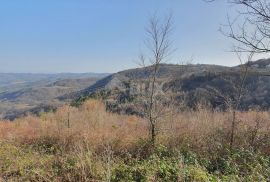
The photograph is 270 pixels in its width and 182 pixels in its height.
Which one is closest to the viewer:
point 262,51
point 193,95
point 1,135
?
point 262,51

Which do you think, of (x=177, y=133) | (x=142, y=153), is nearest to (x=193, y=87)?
(x=177, y=133)

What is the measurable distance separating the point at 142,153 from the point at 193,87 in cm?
3123

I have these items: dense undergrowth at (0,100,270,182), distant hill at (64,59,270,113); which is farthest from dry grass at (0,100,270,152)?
distant hill at (64,59,270,113)

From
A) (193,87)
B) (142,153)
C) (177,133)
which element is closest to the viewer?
(142,153)

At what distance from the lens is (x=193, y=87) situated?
4219cm

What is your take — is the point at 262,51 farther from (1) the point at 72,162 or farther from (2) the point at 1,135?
(2) the point at 1,135

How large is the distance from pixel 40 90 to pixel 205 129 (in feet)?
479

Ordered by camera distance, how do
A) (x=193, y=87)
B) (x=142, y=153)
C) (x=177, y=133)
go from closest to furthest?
1. (x=142, y=153)
2. (x=177, y=133)
3. (x=193, y=87)

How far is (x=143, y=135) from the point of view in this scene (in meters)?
13.2

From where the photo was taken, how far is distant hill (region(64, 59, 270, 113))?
1276 cm

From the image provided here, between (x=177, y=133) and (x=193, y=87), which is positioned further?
(x=193, y=87)

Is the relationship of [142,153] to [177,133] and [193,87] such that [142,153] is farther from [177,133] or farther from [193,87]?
[193,87]

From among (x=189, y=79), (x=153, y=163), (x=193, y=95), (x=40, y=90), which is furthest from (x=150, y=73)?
(x=40, y=90)

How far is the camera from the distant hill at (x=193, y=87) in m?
12.8
